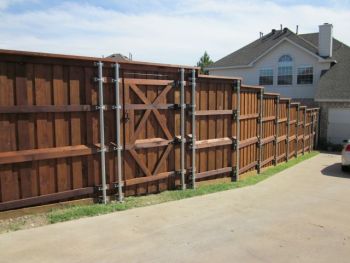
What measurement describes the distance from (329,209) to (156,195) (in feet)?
12.2

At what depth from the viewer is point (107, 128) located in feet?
22.8

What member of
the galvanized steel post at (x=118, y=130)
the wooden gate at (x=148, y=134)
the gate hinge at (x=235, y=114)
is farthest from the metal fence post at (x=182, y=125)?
the gate hinge at (x=235, y=114)

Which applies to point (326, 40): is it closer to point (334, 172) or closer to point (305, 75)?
point (305, 75)

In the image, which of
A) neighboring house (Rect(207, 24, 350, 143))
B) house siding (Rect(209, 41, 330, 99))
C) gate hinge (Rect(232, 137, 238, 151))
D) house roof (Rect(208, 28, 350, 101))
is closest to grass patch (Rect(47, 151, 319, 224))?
gate hinge (Rect(232, 137, 238, 151))

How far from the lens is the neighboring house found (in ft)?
77.7

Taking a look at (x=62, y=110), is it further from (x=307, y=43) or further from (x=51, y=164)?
(x=307, y=43)

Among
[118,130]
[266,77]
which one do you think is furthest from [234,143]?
[266,77]

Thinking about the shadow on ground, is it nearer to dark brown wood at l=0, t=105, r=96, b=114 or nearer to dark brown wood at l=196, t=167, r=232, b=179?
dark brown wood at l=196, t=167, r=232, b=179

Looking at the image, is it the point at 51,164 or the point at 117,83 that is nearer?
the point at 51,164

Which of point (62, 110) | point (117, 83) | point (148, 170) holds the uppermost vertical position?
point (117, 83)

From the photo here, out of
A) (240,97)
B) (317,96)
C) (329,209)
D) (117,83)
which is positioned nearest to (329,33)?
(317,96)

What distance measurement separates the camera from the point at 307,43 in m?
28.2

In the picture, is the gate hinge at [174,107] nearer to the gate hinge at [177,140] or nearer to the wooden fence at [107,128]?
the wooden fence at [107,128]

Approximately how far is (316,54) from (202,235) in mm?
24662
